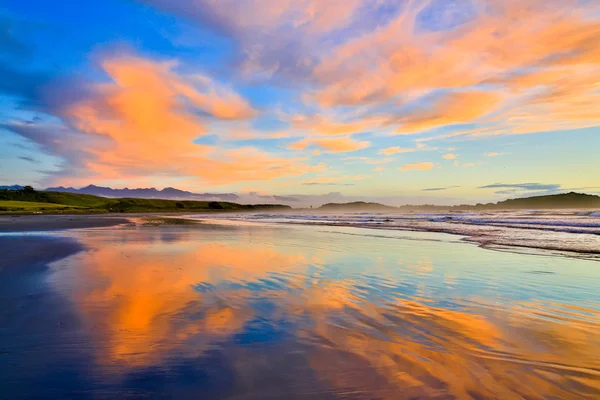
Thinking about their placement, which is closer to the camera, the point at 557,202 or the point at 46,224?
the point at 46,224

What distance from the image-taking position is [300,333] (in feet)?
17.7

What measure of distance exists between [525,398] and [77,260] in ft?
45.5

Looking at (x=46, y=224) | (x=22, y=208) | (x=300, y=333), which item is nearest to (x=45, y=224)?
(x=46, y=224)

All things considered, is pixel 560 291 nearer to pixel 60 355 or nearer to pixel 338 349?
pixel 338 349

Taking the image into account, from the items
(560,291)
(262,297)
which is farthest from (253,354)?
(560,291)

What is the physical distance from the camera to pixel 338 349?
4777 millimetres

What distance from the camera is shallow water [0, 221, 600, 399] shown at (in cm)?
380

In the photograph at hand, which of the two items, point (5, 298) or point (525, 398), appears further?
point (5, 298)

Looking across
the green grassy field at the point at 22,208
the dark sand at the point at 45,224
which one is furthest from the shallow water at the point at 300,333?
the green grassy field at the point at 22,208

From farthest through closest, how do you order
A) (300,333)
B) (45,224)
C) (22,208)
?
(22,208)
(45,224)
(300,333)

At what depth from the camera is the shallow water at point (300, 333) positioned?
380cm

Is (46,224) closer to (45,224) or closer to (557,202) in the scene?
(45,224)

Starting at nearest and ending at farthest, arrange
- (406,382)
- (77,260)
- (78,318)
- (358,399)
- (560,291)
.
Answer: (358,399) < (406,382) < (78,318) < (560,291) < (77,260)

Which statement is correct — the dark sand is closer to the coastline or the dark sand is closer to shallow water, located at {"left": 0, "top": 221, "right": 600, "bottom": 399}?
the coastline
